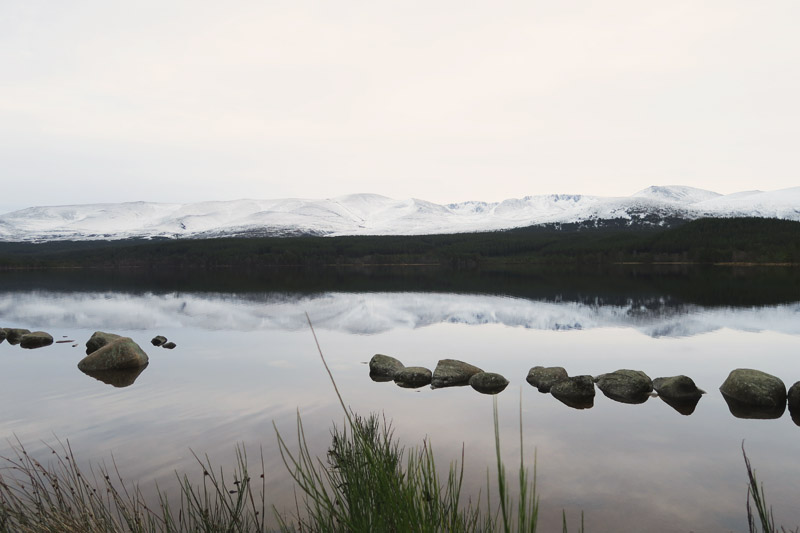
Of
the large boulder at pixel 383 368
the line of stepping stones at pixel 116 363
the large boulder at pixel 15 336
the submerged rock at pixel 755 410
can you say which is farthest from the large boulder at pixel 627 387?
the large boulder at pixel 15 336

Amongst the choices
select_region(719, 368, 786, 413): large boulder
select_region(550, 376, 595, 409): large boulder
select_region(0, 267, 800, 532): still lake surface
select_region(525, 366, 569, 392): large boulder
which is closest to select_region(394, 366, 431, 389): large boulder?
select_region(0, 267, 800, 532): still lake surface

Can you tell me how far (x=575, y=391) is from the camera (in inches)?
739

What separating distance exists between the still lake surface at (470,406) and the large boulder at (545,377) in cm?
50

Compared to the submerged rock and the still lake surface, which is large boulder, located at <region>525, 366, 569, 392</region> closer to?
the still lake surface

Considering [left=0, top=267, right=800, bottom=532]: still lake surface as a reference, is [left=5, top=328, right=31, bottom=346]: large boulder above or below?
above

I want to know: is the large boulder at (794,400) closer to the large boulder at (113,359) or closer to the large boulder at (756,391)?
the large boulder at (756,391)

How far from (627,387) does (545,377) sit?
314 cm

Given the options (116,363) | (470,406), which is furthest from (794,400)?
(116,363)

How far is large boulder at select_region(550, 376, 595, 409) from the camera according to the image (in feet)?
60.2

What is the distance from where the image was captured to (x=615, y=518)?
32.8ft

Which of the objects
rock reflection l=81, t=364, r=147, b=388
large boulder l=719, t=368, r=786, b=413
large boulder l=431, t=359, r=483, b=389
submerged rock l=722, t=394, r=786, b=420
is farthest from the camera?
rock reflection l=81, t=364, r=147, b=388

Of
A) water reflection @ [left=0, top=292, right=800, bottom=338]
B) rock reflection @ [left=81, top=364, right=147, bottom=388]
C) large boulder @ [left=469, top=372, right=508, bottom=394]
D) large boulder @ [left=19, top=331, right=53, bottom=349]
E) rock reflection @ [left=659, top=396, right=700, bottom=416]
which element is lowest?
water reflection @ [left=0, top=292, right=800, bottom=338]

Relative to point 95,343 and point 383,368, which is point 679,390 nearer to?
point 383,368

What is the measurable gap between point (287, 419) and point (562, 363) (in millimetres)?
16180
